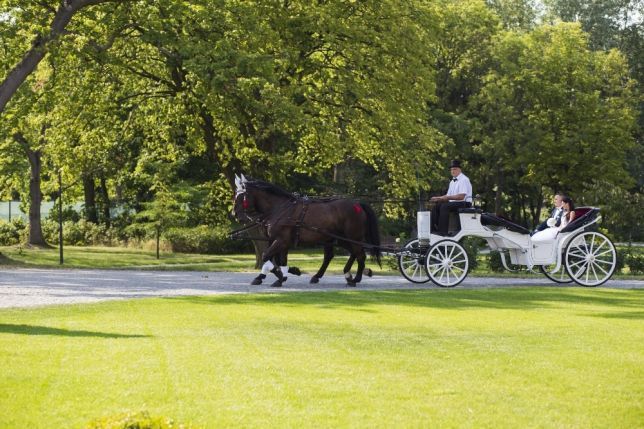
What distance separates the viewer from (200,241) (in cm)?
4478

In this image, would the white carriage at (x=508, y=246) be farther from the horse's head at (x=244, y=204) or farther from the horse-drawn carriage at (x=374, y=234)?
the horse's head at (x=244, y=204)

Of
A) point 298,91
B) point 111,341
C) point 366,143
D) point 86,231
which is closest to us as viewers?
point 111,341

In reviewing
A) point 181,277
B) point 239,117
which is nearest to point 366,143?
point 239,117

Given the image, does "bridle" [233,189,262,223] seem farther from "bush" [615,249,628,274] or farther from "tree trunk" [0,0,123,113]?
"bush" [615,249,628,274]

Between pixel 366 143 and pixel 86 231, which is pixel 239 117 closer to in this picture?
pixel 366 143

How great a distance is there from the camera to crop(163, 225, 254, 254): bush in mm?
44866

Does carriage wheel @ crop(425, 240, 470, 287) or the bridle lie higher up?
the bridle

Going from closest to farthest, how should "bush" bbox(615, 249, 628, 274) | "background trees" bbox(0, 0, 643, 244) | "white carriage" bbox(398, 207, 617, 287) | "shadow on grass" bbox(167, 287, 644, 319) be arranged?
1. "shadow on grass" bbox(167, 287, 644, 319)
2. "white carriage" bbox(398, 207, 617, 287)
3. "background trees" bbox(0, 0, 643, 244)
4. "bush" bbox(615, 249, 628, 274)

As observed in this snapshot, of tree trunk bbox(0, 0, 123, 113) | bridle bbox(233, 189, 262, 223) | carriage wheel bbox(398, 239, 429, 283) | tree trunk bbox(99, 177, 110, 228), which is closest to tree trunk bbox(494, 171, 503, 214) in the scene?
tree trunk bbox(99, 177, 110, 228)

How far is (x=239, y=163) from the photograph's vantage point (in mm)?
30312

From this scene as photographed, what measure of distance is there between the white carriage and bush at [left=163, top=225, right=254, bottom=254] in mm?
23838

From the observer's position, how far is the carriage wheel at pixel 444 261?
2123 cm

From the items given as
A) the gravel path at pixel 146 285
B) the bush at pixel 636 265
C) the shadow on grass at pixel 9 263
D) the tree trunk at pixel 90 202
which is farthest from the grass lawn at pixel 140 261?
the tree trunk at pixel 90 202

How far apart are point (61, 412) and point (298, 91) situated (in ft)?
67.6
